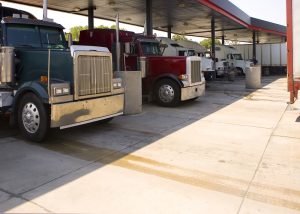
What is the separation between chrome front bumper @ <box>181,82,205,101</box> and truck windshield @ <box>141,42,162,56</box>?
2.13 metres

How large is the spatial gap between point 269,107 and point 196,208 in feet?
28.7

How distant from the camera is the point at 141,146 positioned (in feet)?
21.0

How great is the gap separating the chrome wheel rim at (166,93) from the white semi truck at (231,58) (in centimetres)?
2038

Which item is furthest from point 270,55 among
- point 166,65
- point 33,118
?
point 33,118

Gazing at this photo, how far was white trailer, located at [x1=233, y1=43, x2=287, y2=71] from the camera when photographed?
34719 mm

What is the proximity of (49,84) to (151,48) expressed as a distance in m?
7.02

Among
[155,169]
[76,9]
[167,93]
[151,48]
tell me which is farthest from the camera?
[76,9]

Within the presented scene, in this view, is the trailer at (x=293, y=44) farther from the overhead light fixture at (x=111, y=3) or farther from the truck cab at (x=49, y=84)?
the overhead light fixture at (x=111, y=3)

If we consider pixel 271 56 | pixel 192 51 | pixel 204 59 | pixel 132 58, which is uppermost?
pixel 271 56

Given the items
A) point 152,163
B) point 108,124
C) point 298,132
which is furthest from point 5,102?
point 298,132

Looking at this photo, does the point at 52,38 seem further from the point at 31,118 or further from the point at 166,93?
the point at 166,93

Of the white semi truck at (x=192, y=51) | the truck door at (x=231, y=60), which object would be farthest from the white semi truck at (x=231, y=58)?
the white semi truck at (x=192, y=51)

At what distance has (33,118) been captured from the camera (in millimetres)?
6477

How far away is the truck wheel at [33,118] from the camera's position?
631 centimetres
